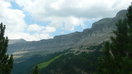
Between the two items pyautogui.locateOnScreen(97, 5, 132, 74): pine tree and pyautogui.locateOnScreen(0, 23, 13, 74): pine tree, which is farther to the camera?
pyautogui.locateOnScreen(0, 23, 13, 74): pine tree

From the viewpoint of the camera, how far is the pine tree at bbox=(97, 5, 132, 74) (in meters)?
32.4

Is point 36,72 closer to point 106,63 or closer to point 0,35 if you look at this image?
point 0,35

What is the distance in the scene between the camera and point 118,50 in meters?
34.4

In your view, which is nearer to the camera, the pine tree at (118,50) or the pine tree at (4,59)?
the pine tree at (118,50)

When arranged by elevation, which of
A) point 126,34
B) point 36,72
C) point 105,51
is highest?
point 126,34

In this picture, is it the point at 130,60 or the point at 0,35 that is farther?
the point at 0,35

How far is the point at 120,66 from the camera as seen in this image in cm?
3197

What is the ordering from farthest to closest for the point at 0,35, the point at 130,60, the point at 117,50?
the point at 0,35, the point at 117,50, the point at 130,60

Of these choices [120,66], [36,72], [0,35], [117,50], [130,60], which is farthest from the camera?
[36,72]

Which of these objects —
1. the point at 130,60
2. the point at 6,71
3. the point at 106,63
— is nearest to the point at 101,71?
the point at 106,63

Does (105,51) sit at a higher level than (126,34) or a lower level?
lower

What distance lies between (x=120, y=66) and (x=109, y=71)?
1560mm

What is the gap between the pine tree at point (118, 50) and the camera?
106 feet

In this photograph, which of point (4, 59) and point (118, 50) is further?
point (4, 59)
